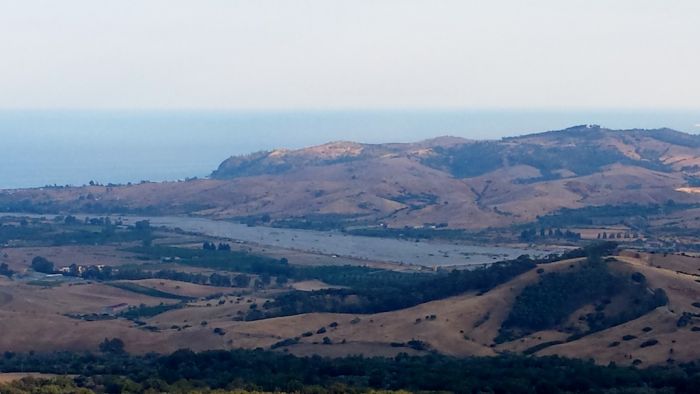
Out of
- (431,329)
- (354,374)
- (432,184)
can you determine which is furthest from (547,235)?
(354,374)

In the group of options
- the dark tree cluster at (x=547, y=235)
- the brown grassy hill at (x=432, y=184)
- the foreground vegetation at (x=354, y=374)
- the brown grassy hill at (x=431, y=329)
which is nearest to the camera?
the foreground vegetation at (x=354, y=374)

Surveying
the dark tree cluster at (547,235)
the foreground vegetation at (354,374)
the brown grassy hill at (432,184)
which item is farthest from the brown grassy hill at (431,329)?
the brown grassy hill at (432,184)

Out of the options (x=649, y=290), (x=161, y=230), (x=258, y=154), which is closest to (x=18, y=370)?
(x=649, y=290)

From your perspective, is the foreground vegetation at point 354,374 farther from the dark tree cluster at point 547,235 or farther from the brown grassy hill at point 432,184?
the brown grassy hill at point 432,184

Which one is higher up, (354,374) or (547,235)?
(547,235)

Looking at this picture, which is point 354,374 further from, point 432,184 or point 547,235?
point 432,184

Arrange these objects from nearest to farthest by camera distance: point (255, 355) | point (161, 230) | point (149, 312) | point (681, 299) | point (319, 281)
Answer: point (255, 355) → point (681, 299) → point (149, 312) → point (319, 281) → point (161, 230)

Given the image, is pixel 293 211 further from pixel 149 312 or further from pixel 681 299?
pixel 681 299
